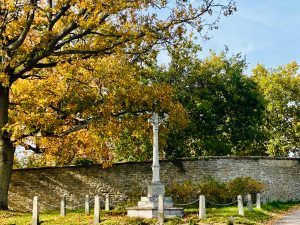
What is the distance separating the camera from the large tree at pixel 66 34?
19656 millimetres

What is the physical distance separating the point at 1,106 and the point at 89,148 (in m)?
5.71

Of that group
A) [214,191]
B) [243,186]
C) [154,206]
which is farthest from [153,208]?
[243,186]

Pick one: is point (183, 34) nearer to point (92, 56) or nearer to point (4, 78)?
point (92, 56)

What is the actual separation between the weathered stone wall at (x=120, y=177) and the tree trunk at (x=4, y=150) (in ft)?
20.5

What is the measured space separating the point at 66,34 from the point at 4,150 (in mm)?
6574

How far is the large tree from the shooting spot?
19.7 m

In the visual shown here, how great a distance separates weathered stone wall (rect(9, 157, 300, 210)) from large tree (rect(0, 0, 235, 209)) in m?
6.25

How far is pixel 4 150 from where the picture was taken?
23031 millimetres

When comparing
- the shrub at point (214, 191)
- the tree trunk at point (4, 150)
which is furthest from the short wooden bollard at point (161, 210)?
the tree trunk at point (4, 150)

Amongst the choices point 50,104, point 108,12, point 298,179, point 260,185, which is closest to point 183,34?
point 108,12

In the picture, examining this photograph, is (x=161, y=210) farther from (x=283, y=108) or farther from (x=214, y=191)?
(x=283, y=108)

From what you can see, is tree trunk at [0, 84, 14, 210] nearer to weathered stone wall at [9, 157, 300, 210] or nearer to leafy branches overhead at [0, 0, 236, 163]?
leafy branches overhead at [0, 0, 236, 163]

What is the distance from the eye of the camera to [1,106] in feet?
74.8

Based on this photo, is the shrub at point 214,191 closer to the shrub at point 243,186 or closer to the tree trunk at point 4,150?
the shrub at point 243,186
